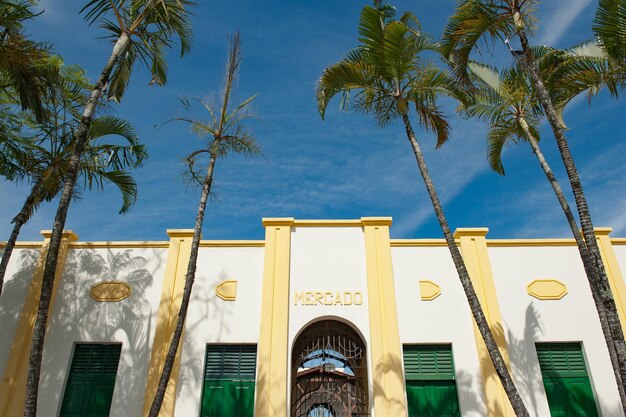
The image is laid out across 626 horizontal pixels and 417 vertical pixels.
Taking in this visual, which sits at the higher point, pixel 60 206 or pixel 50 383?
pixel 60 206

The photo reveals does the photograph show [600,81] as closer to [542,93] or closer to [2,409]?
[542,93]

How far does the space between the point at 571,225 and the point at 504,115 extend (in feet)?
9.94

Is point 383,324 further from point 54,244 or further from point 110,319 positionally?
point 54,244

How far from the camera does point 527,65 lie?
8.90 m

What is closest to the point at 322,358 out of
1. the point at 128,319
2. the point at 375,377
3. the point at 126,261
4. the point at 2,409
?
the point at 375,377

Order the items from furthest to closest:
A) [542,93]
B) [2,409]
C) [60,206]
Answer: [2,409], [542,93], [60,206]

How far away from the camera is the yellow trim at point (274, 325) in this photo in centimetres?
1024

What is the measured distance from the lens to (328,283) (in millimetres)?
11633

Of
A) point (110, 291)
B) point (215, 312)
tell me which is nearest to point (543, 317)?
point (215, 312)

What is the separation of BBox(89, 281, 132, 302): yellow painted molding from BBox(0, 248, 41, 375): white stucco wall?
1.83 metres

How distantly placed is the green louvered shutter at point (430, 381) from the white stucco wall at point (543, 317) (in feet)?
5.00

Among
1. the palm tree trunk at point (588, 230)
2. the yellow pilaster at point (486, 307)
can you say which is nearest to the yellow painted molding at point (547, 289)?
the yellow pilaster at point (486, 307)

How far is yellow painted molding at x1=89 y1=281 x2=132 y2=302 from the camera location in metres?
11.7

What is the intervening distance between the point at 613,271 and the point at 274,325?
8715 millimetres
